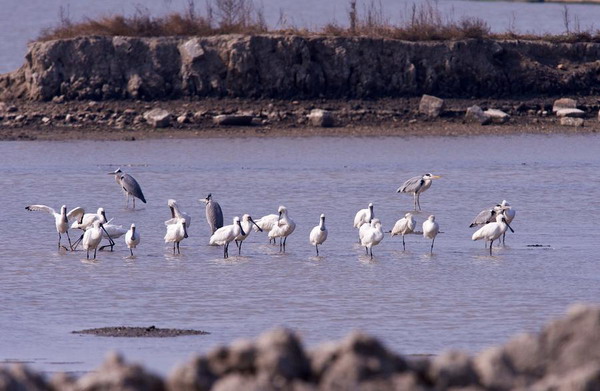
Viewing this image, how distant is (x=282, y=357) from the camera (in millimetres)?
6137

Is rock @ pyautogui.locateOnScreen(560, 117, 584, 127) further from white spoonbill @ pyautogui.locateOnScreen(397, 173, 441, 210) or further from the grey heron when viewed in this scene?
the grey heron

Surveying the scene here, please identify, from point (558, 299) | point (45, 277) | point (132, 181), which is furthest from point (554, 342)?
point (132, 181)

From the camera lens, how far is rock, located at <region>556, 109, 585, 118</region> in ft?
98.2

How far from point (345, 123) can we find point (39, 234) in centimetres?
1236

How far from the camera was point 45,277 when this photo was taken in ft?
47.3

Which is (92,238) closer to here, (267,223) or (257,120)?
(267,223)

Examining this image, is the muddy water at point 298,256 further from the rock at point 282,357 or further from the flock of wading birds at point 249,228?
the rock at point 282,357

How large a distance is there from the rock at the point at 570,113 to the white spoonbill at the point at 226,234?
15429mm

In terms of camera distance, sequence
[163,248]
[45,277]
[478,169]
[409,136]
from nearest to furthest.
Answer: [45,277] < [163,248] < [478,169] < [409,136]

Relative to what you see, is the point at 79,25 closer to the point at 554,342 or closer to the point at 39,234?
the point at 39,234

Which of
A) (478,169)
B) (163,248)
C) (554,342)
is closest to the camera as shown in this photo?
(554,342)

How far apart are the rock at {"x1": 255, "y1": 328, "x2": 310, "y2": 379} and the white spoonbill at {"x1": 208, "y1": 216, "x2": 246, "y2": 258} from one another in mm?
9457

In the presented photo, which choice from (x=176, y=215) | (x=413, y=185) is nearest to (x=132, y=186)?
(x=176, y=215)

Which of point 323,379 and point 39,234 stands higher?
point 323,379
